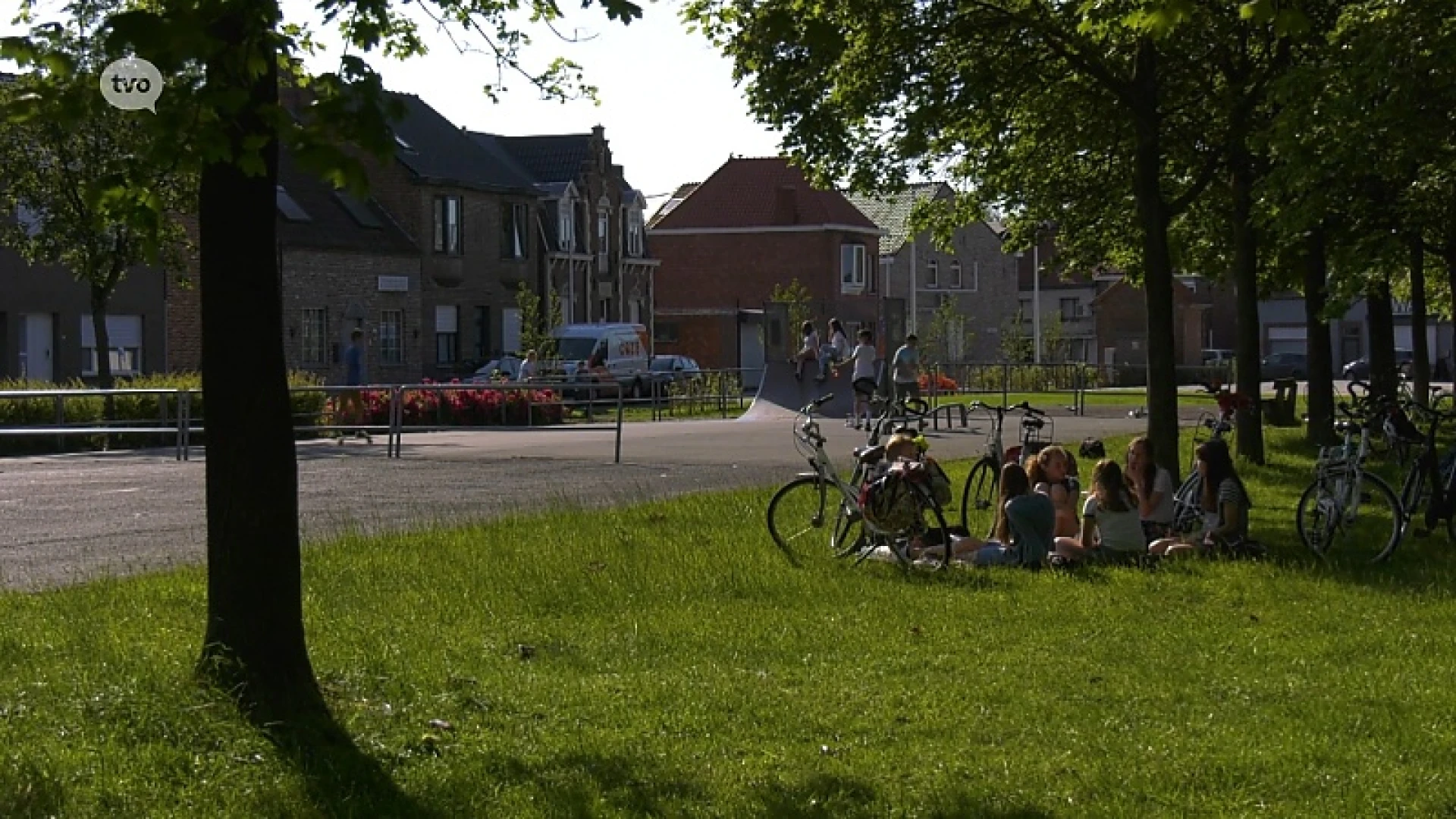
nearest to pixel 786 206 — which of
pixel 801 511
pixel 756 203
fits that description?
pixel 756 203

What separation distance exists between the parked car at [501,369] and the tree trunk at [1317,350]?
1079 inches

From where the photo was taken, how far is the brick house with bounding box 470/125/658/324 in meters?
74.3

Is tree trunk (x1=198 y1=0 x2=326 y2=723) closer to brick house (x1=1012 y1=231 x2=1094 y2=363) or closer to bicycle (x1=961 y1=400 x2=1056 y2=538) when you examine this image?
bicycle (x1=961 y1=400 x2=1056 y2=538)

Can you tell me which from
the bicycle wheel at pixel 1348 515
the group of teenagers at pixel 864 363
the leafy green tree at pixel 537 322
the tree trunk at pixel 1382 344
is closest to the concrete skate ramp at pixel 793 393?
Answer: the group of teenagers at pixel 864 363

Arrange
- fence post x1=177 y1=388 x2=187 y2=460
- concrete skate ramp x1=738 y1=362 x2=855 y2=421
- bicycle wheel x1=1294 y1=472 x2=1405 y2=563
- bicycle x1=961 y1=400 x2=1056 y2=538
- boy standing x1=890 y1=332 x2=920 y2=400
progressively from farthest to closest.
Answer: concrete skate ramp x1=738 y1=362 x2=855 y2=421
boy standing x1=890 y1=332 x2=920 y2=400
fence post x1=177 y1=388 x2=187 y2=460
bicycle x1=961 y1=400 x2=1056 y2=538
bicycle wheel x1=1294 y1=472 x2=1405 y2=563

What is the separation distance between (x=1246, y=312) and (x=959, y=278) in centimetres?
7700

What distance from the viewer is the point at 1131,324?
106562mm

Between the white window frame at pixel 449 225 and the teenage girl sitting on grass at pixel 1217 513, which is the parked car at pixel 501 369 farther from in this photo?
the teenage girl sitting on grass at pixel 1217 513

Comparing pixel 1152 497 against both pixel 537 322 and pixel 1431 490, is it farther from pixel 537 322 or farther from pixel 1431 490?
pixel 537 322

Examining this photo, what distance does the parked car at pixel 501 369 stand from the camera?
5541 cm

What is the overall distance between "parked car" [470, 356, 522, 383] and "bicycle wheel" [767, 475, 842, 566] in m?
39.0

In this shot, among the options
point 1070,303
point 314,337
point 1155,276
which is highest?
point 1070,303

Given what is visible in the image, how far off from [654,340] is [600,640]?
7577 centimetres

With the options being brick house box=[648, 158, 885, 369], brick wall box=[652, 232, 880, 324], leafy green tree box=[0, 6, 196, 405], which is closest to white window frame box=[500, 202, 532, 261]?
brick house box=[648, 158, 885, 369]
